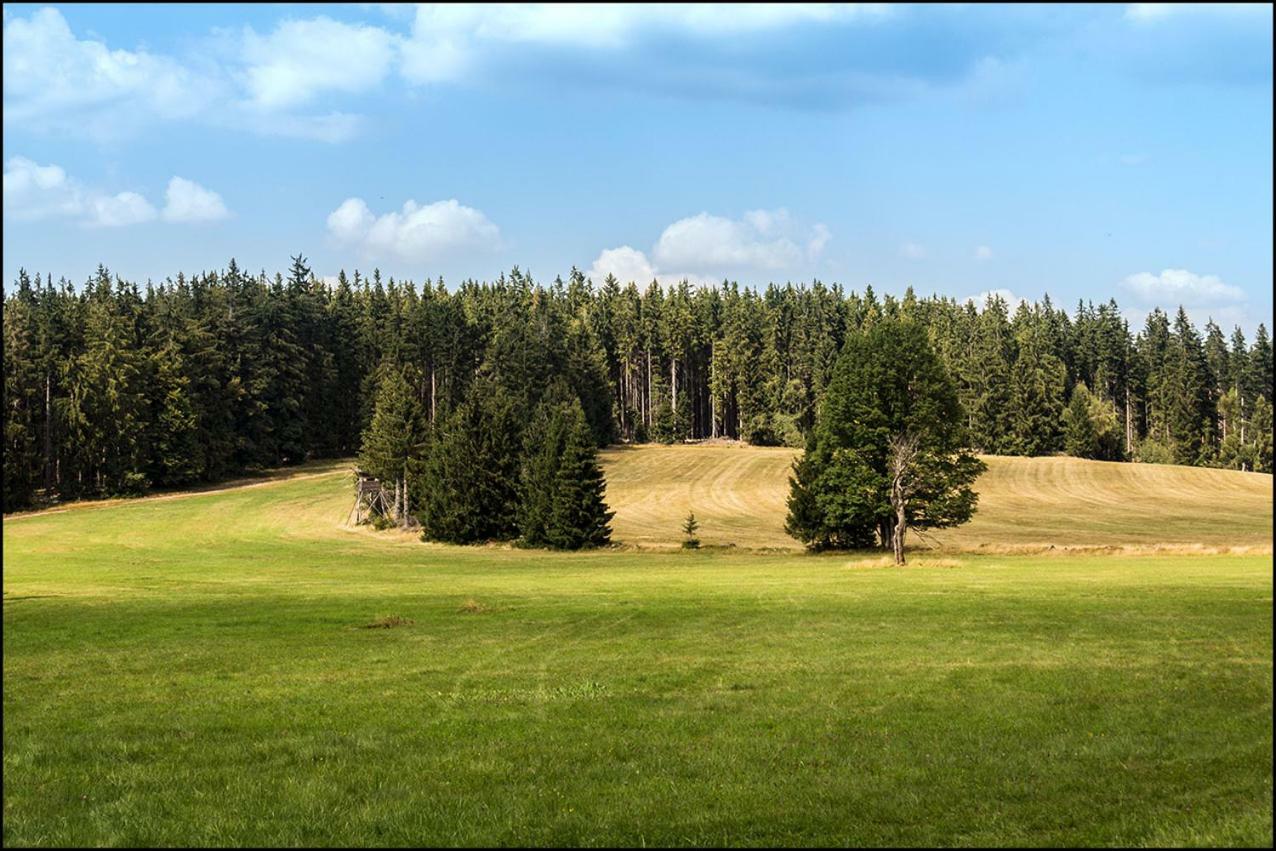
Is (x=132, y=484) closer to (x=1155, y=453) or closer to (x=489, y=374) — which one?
(x=489, y=374)

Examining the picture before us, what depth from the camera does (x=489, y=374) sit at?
14675 centimetres

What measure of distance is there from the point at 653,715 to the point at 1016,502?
→ 9725 centimetres

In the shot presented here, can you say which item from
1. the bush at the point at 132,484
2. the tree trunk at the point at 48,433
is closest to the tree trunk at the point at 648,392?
the bush at the point at 132,484

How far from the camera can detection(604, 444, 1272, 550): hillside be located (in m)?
77.4

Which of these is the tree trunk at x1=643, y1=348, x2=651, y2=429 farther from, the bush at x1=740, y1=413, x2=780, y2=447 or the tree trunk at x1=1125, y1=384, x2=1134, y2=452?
the tree trunk at x1=1125, y1=384, x2=1134, y2=452

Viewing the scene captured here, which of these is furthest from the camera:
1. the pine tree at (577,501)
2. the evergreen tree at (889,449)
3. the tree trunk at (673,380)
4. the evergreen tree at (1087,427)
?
the tree trunk at (673,380)

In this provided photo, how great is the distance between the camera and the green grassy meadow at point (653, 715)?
11758 mm

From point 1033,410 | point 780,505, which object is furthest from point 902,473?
A: point 1033,410

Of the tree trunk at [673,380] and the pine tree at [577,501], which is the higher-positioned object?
the tree trunk at [673,380]

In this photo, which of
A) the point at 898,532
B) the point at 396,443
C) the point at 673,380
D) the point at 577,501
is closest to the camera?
the point at 898,532

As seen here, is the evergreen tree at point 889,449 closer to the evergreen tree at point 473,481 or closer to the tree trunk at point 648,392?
the evergreen tree at point 473,481

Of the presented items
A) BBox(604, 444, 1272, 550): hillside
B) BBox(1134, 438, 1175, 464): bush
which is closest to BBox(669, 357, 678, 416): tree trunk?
BBox(604, 444, 1272, 550): hillside

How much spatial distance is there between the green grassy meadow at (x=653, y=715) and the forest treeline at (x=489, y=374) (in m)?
61.6

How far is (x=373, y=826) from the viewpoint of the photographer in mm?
11531
